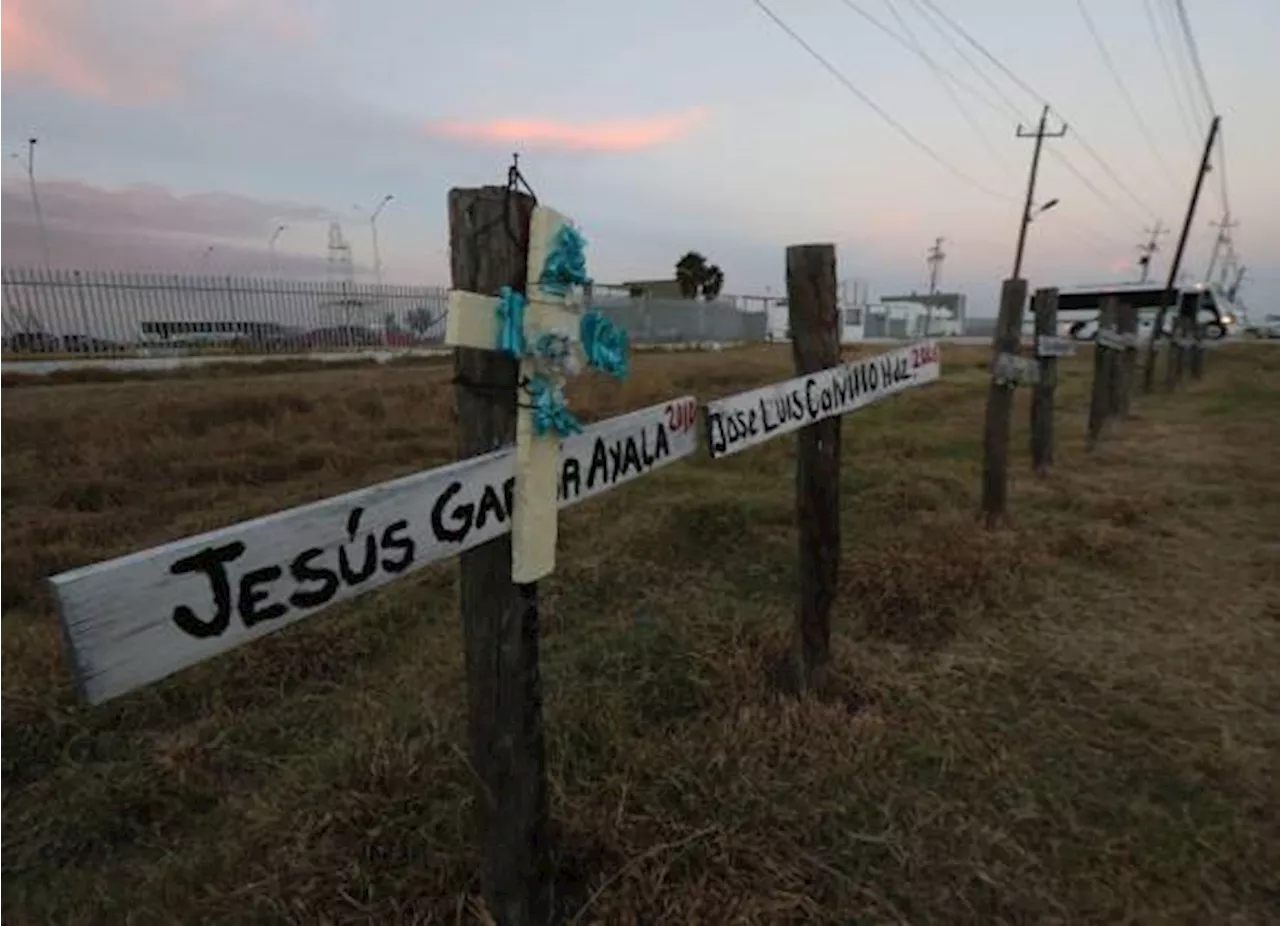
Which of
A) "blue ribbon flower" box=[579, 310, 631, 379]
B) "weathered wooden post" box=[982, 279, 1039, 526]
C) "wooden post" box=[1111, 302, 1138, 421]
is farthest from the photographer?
"wooden post" box=[1111, 302, 1138, 421]

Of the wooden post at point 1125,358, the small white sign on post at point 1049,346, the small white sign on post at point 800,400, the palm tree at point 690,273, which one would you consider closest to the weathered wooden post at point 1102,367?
the wooden post at point 1125,358

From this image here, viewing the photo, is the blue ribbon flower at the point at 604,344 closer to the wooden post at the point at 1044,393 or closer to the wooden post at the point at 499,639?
the wooden post at the point at 499,639

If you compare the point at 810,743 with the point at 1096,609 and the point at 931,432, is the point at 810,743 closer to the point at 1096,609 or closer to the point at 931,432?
the point at 1096,609

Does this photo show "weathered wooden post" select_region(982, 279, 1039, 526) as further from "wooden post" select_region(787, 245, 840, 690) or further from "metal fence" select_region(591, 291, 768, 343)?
"metal fence" select_region(591, 291, 768, 343)

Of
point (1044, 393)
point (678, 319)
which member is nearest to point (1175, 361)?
point (1044, 393)

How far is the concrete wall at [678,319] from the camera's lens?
1342 inches

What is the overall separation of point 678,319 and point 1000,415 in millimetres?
32708

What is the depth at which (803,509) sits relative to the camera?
3.13 m

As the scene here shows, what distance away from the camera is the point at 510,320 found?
1583mm

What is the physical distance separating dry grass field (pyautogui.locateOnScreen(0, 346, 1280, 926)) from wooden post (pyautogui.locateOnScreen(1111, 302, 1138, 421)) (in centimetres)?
465

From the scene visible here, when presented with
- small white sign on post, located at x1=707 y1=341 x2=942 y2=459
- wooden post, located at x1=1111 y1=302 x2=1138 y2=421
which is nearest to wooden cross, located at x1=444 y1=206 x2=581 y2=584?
small white sign on post, located at x1=707 y1=341 x2=942 y2=459

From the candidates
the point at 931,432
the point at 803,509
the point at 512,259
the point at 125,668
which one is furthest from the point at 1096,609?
the point at 931,432

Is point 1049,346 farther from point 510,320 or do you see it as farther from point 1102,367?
point 510,320

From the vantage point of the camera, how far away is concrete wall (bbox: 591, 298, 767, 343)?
34094 mm
